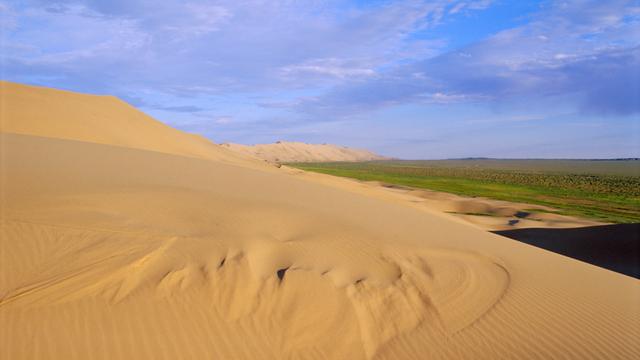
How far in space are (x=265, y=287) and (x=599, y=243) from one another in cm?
1500

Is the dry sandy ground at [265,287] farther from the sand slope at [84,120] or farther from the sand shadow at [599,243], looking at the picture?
the sand slope at [84,120]

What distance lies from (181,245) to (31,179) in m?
5.65

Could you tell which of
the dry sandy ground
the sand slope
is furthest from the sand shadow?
the sand slope

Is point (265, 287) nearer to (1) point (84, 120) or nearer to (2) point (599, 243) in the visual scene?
(2) point (599, 243)

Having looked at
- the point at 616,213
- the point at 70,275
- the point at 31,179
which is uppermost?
the point at 31,179

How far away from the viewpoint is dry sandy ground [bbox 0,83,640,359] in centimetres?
450

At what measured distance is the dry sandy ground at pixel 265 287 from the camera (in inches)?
177

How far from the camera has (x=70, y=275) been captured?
16.8ft

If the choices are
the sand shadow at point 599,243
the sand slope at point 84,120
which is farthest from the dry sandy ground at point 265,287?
the sand slope at point 84,120

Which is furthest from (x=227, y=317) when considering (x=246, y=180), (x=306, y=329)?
(x=246, y=180)

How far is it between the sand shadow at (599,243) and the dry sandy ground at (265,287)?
23.1ft

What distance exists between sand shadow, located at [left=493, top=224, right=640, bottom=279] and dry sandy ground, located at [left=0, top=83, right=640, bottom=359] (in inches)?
277

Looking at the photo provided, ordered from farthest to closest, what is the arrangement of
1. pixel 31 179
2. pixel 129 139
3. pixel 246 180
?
1. pixel 129 139
2. pixel 246 180
3. pixel 31 179

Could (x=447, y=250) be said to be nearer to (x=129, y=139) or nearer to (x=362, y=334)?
(x=362, y=334)
